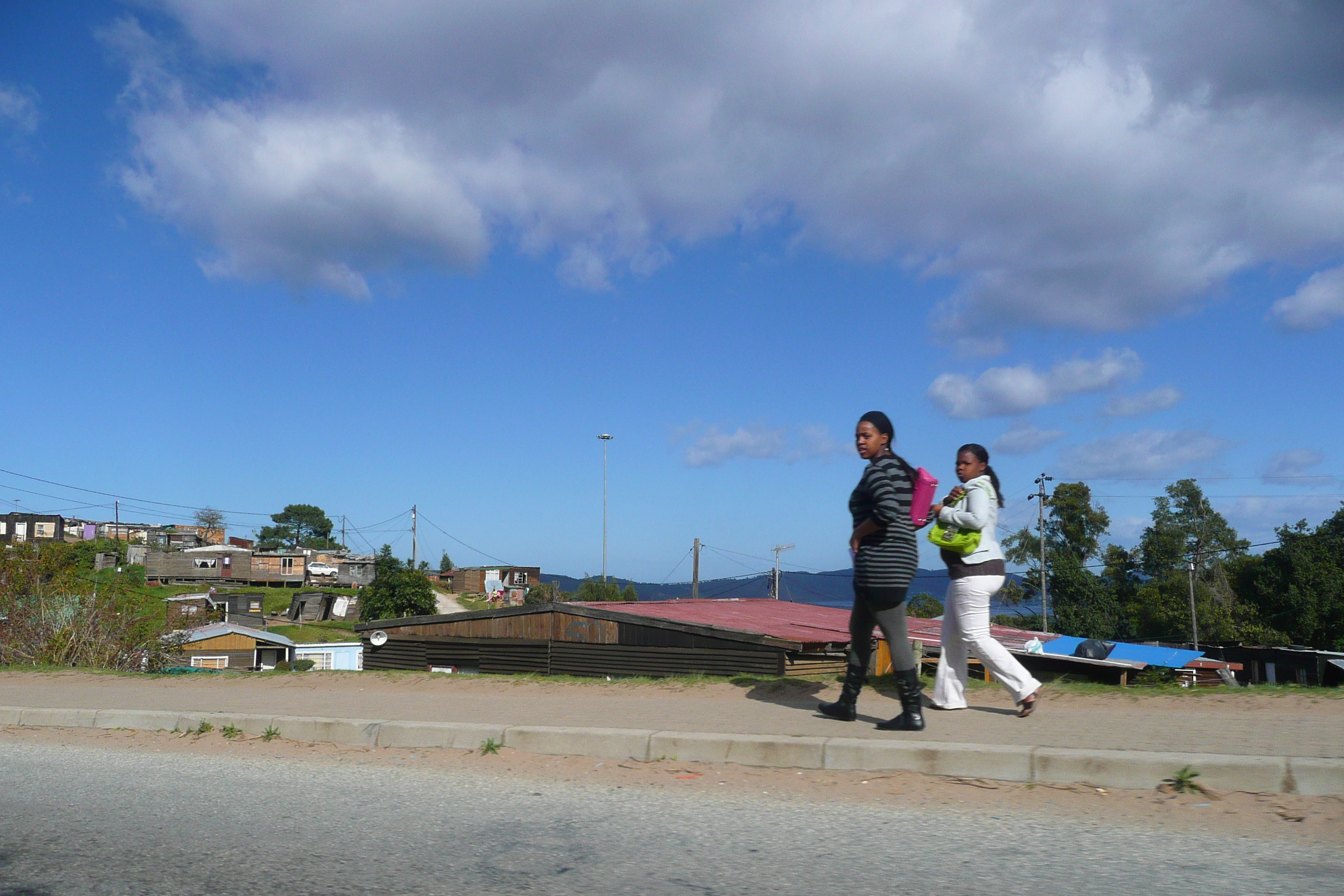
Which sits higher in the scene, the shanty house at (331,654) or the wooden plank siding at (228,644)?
the wooden plank siding at (228,644)

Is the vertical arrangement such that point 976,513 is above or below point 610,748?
above

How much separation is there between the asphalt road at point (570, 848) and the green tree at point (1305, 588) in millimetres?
55453

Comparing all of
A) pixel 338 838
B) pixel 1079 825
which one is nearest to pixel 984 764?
pixel 1079 825

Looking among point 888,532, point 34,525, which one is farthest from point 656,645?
A: point 34,525

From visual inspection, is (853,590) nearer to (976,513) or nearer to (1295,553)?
(976,513)

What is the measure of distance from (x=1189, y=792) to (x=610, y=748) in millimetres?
3165

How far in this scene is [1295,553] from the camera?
174 ft

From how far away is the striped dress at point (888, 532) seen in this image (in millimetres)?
5500

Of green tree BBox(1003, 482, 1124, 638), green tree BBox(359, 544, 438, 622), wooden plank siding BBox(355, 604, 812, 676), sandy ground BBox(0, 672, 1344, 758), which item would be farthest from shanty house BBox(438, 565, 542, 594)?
sandy ground BBox(0, 672, 1344, 758)

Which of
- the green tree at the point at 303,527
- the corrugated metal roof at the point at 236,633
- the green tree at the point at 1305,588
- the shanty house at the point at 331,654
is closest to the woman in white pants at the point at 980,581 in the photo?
the corrugated metal roof at the point at 236,633

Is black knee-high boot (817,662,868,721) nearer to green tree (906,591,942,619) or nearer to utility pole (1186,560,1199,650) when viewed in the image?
utility pole (1186,560,1199,650)

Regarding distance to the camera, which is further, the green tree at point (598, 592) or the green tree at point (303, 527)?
the green tree at point (303, 527)

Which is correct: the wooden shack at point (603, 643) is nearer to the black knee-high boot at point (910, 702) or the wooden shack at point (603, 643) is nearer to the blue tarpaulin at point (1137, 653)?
the blue tarpaulin at point (1137, 653)

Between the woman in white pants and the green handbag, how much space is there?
0.06 ft
